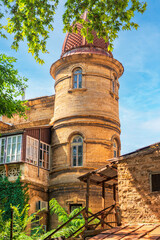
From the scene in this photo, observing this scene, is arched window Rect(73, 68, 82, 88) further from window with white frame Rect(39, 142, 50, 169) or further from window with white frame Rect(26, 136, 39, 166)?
window with white frame Rect(26, 136, 39, 166)

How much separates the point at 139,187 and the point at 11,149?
9983 millimetres

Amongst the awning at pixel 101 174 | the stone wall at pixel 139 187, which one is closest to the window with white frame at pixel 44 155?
the awning at pixel 101 174

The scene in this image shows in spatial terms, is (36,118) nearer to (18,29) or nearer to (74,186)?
(74,186)

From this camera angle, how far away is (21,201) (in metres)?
19.9

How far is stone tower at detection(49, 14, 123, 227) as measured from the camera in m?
21.9

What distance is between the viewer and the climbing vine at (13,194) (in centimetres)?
1984

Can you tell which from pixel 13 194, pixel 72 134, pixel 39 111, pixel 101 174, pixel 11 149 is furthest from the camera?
pixel 39 111

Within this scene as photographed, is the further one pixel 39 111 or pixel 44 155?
pixel 39 111

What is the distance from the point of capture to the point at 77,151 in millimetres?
22469

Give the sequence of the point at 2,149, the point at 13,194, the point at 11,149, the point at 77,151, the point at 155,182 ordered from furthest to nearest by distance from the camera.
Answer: the point at 77,151 < the point at 2,149 < the point at 11,149 < the point at 13,194 < the point at 155,182

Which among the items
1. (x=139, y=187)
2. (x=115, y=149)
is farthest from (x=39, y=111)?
(x=139, y=187)

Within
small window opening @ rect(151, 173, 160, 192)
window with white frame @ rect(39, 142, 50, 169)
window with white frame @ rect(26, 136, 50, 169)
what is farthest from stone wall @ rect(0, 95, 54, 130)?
small window opening @ rect(151, 173, 160, 192)

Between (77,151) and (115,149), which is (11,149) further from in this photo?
(115,149)

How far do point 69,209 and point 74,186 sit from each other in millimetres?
1472
